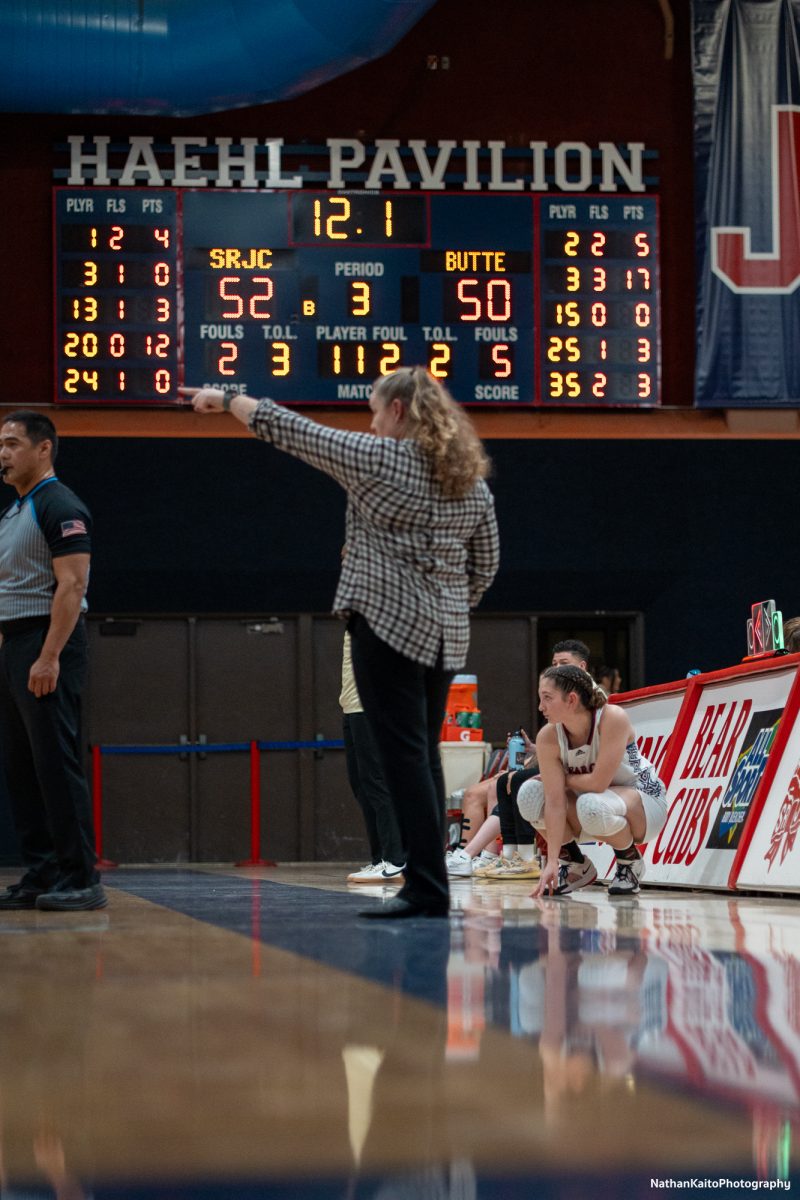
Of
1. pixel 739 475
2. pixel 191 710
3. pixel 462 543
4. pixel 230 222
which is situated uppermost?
pixel 230 222

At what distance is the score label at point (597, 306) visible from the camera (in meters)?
11.5

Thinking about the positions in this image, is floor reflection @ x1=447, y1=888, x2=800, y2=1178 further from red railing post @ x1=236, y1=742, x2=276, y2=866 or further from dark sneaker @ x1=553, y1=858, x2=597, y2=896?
red railing post @ x1=236, y1=742, x2=276, y2=866

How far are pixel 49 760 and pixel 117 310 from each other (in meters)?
7.75

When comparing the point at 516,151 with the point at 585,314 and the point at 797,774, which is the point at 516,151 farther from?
the point at 797,774

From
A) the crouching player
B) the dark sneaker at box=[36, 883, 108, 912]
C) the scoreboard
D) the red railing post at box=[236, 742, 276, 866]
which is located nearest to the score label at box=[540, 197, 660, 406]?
the scoreboard

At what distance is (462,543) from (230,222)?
836 centimetres

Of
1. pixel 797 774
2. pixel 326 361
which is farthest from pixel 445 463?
pixel 326 361

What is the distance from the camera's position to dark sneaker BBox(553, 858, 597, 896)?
5445 millimetres

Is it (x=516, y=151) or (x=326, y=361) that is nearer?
(x=326, y=361)

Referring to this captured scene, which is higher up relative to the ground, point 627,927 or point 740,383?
point 740,383

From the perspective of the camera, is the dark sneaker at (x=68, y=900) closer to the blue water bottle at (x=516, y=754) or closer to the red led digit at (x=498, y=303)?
the blue water bottle at (x=516, y=754)

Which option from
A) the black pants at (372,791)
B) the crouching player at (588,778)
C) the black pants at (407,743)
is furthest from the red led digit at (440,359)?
the black pants at (407,743)

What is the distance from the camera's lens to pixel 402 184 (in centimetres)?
1180

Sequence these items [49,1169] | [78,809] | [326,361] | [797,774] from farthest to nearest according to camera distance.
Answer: [326,361] → [797,774] → [78,809] → [49,1169]
